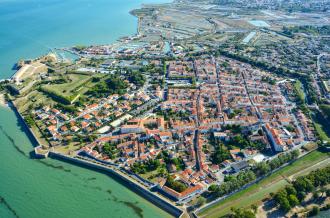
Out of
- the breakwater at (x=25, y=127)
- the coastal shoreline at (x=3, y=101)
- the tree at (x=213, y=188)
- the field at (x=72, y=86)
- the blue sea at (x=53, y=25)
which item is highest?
the blue sea at (x=53, y=25)

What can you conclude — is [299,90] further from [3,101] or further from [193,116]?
[3,101]

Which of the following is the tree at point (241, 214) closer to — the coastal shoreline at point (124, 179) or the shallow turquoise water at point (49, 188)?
the coastal shoreline at point (124, 179)

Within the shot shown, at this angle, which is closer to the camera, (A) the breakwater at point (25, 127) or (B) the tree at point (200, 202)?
(B) the tree at point (200, 202)

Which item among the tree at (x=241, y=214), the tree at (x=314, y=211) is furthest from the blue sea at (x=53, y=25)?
the tree at (x=314, y=211)

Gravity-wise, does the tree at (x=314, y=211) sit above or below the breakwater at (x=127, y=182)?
below

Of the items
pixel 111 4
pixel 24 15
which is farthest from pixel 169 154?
pixel 111 4

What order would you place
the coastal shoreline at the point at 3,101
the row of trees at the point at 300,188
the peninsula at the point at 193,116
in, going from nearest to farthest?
the row of trees at the point at 300,188 < the peninsula at the point at 193,116 < the coastal shoreline at the point at 3,101

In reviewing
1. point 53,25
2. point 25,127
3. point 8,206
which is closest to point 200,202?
point 8,206
